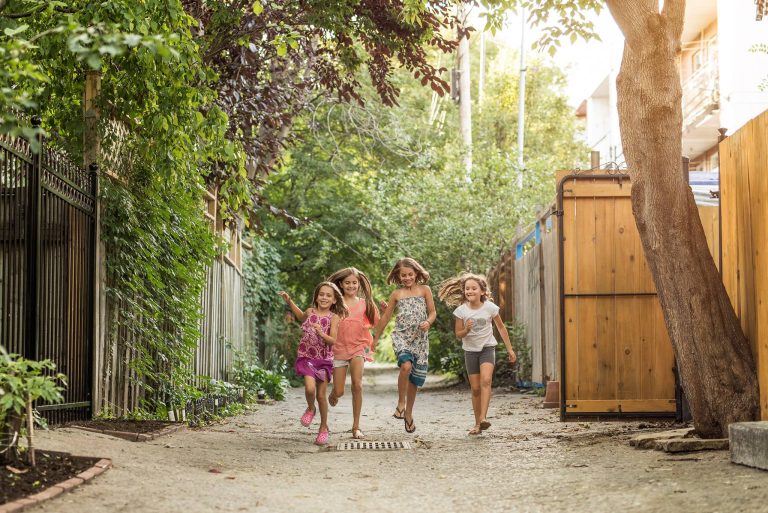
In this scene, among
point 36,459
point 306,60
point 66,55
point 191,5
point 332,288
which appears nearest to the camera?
point 36,459

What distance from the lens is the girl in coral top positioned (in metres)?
8.91

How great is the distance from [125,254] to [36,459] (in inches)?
122

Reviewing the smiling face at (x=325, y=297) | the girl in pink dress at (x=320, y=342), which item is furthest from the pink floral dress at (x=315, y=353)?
the smiling face at (x=325, y=297)

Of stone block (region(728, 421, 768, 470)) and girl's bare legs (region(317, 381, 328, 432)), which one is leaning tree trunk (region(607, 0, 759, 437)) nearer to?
stone block (region(728, 421, 768, 470))

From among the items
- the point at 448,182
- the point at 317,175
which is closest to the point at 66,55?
the point at 448,182

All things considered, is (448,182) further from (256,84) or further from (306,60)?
(256,84)

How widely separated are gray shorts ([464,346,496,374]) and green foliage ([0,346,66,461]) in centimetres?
491

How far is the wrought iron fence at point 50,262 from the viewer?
6.22m

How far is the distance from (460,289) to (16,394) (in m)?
5.70

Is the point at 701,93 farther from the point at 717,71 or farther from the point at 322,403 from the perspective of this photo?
the point at 322,403

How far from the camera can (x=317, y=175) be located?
22734 millimetres

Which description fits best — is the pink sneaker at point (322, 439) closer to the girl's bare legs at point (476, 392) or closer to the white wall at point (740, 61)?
the girl's bare legs at point (476, 392)

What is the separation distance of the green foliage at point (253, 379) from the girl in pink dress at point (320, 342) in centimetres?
474

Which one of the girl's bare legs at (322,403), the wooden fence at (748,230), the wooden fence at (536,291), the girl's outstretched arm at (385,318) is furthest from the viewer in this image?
the wooden fence at (536,291)
